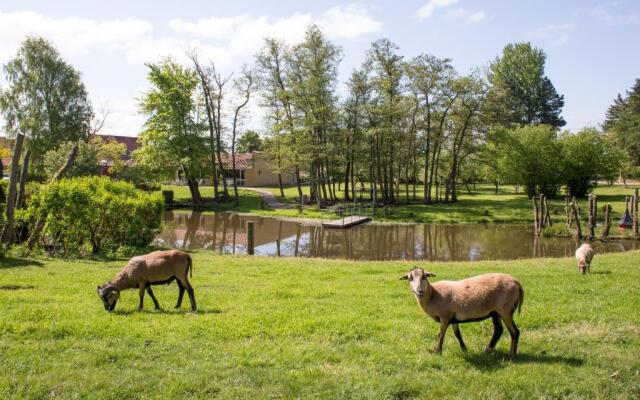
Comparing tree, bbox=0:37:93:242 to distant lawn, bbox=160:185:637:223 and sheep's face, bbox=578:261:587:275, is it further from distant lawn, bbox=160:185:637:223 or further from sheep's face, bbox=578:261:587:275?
sheep's face, bbox=578:261:587:275

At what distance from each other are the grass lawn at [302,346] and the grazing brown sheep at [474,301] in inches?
21.0

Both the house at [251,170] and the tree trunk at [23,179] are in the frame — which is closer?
the tree trunk at [23,179]

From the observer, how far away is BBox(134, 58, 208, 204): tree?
48500mm

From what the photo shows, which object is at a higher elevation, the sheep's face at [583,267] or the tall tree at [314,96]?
the tall tree at [314,96]

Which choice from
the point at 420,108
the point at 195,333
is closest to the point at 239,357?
the point at 195,333

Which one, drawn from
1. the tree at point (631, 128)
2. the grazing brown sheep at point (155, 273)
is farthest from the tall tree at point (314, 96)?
the tree at point (631, 128)

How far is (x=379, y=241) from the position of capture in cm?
3014

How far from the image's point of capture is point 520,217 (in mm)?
40656

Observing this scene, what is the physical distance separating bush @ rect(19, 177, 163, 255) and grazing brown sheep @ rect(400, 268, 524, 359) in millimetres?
15441

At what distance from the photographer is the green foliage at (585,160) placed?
5319 centimetres

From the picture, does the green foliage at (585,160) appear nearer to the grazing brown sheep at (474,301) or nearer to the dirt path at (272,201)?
the dirt path at (272,201)

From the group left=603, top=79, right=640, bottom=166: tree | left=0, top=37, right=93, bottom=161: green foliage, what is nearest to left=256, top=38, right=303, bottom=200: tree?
left=0, top=37, right=93, bottom=161: green foliage

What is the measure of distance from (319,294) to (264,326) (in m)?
3.13

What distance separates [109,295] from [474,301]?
712 cm
